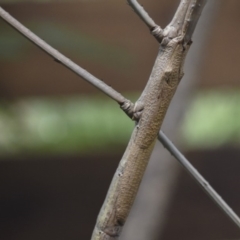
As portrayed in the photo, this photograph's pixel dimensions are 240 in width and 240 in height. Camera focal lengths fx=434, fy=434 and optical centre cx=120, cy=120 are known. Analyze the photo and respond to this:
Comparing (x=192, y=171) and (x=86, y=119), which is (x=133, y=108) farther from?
(x=86, y=119)

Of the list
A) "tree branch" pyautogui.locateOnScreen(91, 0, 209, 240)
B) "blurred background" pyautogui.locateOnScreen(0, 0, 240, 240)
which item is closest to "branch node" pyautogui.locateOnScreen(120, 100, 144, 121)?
"tree branch" pyautogui.locateOnScreen(91, 0, 209, 240)

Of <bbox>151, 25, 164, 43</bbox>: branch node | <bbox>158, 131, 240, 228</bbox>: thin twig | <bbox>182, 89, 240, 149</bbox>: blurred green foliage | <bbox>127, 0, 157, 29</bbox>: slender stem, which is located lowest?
<bbox>158, 131, 240, 228</bbox>: thin twig

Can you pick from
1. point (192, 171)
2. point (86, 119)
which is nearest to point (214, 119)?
point (86, 119)

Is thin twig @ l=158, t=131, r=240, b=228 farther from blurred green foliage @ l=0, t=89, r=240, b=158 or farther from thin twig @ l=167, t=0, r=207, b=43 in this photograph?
blurred green foliage @ l=0, t=89, r=240, b=158

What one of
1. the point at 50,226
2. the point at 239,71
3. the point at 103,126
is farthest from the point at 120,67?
the point at 50,226

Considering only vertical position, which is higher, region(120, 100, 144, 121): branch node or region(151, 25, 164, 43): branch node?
region(151, 25, 164, 43): branch node

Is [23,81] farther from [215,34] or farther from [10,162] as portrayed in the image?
[215,34]
